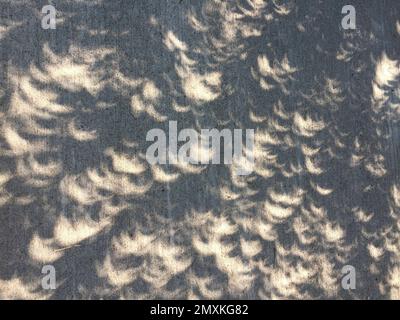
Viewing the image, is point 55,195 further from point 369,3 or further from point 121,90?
point 369,3

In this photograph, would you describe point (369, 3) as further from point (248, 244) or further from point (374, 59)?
point (248, 244)

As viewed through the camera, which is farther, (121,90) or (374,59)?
(374,59)

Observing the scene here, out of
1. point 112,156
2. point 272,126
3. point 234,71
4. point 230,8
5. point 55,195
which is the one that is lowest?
point 55,195

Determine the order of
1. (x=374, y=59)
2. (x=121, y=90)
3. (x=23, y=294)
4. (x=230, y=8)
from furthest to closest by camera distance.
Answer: (x=374, y=59) → (x=230, y=8) → (x=121, y=90) → (x=23, y=294)

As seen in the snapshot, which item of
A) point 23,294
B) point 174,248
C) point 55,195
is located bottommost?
point 23,294

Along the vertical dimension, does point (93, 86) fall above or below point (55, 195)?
above

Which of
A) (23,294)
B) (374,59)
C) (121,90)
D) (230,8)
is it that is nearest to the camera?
(23,294)

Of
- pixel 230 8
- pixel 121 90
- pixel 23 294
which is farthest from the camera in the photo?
pixel 230 8

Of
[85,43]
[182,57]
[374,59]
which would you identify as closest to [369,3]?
[374,59]

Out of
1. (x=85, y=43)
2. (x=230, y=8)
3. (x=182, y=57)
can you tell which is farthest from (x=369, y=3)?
(x=85, y=43)
